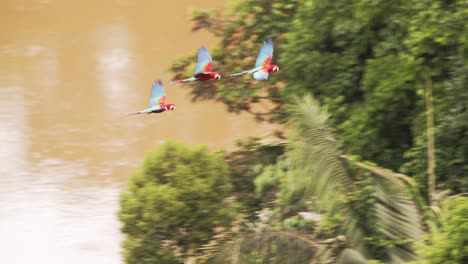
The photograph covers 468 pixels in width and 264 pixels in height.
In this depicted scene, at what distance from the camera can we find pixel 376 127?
19.1ft

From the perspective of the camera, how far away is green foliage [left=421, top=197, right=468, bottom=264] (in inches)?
158

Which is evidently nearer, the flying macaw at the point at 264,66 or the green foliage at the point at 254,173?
the flying macaw at the point at 264,66

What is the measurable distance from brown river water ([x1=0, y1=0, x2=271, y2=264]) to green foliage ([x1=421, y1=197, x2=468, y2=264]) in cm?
331

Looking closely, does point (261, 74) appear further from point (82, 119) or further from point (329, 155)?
point (82, 119)

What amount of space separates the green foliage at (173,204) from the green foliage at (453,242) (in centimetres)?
190

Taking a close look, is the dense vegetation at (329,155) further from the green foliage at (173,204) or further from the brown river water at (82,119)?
the brown river water at (82,119)

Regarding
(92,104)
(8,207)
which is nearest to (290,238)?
(8,207)

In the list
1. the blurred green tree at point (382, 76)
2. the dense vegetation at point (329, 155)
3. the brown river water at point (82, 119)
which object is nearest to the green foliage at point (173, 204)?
the dense vegetation at point (329, 155)

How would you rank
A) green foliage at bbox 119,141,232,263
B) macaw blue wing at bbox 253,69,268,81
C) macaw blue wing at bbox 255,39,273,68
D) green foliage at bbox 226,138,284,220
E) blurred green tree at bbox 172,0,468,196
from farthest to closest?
green foliage at bbox 226,138,284,220, green foliage at bbox 119,141,232,263, blurred green tree at bbox 172,0,468,196, macaw blue wing at bbox 255,39,273,68, macaw blue wing at bbox 253,69,268,81

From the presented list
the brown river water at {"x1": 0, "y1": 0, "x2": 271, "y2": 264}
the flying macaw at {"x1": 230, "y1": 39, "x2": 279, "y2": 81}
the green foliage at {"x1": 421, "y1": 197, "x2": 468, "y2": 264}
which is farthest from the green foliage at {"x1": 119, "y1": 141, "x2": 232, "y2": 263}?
the flying macaw at {"x1": 230, "y1": 39, "x2": 279, "y2": 81}

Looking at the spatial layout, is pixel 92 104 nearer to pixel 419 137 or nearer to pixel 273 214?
pixel 273 214

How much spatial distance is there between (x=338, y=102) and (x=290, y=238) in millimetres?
1140

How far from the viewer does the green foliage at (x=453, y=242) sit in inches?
158

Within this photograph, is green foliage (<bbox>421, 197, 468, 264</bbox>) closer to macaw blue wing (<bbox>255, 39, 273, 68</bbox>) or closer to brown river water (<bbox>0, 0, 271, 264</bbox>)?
macaw blue wing (<bbox>255, 39, 273, 68</bbox>)
